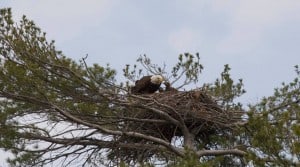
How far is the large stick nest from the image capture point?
8242mm

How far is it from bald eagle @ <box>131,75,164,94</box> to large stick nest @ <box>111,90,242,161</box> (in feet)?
2.23

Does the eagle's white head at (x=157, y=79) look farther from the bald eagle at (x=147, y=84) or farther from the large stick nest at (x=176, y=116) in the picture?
the large stick nest at (x=176, y=116)

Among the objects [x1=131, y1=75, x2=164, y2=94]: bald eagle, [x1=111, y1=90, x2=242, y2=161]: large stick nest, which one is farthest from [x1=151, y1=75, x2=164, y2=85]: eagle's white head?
[x1=111, y1=90, x2=242, y2=161]: large stick nest

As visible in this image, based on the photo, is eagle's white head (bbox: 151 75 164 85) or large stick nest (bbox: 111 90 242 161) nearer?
large stick nest (bbox: 111 90 242 161)

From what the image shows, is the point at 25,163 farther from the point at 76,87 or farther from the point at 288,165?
the point at 288,165

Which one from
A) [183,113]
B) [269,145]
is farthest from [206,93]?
[269,145]

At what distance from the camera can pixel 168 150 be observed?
7.85 m

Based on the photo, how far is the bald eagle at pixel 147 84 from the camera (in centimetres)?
946

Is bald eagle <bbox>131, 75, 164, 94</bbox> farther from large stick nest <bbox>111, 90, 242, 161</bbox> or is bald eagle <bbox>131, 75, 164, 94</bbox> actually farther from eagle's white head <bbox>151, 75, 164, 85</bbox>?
large stick nest <bbox>111, 90, 242, 161</bbox>

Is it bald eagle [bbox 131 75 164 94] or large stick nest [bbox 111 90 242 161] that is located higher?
bald eagle [bbox 131 75 164 94]

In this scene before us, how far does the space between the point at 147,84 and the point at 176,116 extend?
4.42 feet

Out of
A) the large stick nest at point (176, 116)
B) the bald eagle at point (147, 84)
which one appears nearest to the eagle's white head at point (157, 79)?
the bald eagle at point (147, 84)

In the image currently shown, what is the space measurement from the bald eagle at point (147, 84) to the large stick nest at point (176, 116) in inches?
26.7

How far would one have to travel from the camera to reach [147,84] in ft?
31.3
